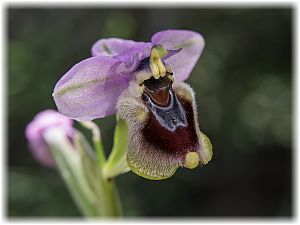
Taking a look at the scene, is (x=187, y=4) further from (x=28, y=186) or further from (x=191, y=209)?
(x=28, y=186)

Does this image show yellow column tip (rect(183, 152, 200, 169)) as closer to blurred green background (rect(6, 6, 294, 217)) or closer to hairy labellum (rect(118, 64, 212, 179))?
hairy labellum (rect(118, 64, 212, 179))

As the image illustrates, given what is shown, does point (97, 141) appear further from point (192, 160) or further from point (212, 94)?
point (212, 94)

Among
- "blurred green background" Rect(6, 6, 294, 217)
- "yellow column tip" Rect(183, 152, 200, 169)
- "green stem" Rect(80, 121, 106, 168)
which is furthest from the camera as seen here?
"blurred green background" Rect(6, 6, 294, 217)

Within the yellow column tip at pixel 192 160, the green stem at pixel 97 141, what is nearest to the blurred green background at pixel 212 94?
the green stem at pixel 97 141

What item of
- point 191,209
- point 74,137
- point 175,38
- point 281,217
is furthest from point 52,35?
point 175,38

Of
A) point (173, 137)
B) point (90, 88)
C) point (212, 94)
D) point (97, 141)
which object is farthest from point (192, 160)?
point (212, 94)

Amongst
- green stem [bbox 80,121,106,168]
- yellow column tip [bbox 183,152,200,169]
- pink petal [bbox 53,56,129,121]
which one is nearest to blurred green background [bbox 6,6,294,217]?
green stem [bbox 80,121,106,168]
